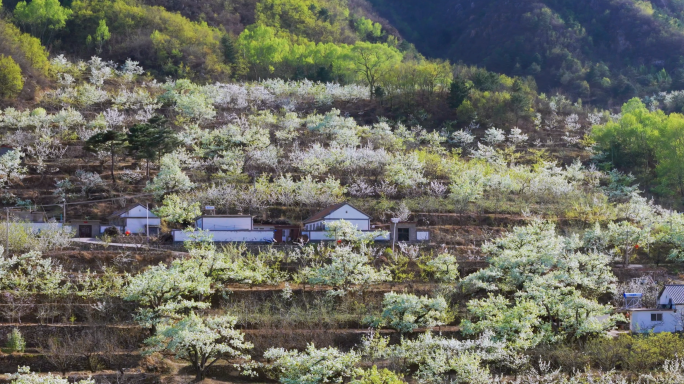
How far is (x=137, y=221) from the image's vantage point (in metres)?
40.5

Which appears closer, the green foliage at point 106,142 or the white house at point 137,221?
the white house at point 137,221

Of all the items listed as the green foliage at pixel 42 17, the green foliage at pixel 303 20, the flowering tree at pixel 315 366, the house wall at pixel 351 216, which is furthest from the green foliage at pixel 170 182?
the green foliage at pixel 303 20

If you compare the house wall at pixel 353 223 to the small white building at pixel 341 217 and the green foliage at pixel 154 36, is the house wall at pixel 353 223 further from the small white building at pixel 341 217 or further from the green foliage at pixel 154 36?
the green foliage at pixel 154 36

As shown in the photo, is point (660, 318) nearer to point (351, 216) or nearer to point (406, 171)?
point (351, 216)

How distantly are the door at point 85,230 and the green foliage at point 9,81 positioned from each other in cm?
2211

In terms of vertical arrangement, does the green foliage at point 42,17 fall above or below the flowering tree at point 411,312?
above

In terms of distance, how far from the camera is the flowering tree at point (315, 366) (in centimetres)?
2494

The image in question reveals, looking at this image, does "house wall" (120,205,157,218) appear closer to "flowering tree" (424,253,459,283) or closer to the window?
the window

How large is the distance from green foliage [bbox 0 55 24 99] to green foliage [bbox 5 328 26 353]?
34020 mm

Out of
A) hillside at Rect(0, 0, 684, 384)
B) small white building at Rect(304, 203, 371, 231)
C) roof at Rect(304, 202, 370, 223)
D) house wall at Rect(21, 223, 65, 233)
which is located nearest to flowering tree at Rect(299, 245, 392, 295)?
hillside at Rect(0, 0, 684, 384)

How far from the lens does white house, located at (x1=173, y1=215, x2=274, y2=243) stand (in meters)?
38.3

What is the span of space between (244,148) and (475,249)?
1882 centimetres

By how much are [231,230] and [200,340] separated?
12.3m

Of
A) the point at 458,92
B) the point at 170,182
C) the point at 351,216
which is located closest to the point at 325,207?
the point at 351,216
